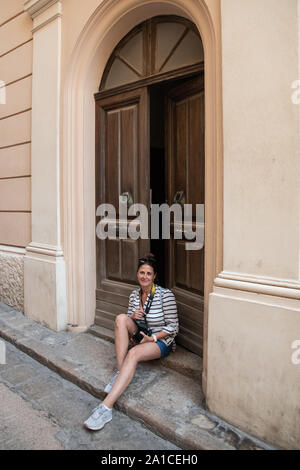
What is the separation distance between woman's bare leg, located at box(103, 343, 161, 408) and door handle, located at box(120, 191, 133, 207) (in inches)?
68.4

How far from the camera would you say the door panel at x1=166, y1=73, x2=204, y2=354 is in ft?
11.2

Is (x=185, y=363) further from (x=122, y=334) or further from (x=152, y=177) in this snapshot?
(x=152, y=177)

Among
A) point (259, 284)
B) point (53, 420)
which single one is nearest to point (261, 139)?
point (259, 284)

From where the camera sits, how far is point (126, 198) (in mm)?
4035

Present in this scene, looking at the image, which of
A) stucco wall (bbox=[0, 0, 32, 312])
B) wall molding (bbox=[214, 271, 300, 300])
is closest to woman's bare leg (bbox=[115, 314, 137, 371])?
wall molding (bbox=[214, 271, 300, 300])

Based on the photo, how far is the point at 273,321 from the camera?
2.22 meters

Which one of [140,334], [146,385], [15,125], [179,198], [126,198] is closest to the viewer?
[146,385]

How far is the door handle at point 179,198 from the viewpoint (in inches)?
145

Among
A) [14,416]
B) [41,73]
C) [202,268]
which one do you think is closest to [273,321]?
[202,268]

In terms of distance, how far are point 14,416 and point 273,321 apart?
220cm

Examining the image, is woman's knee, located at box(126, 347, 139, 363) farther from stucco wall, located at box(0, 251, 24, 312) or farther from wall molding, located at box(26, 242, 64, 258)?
stucco wall, located at box(0, 251, 24, 312)

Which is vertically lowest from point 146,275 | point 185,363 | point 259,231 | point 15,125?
point 185,363

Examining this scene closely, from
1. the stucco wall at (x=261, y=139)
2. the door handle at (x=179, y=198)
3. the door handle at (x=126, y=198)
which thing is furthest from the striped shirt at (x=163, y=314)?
the door handle at (x=126, y=198)

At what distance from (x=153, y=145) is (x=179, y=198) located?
1.10 m
